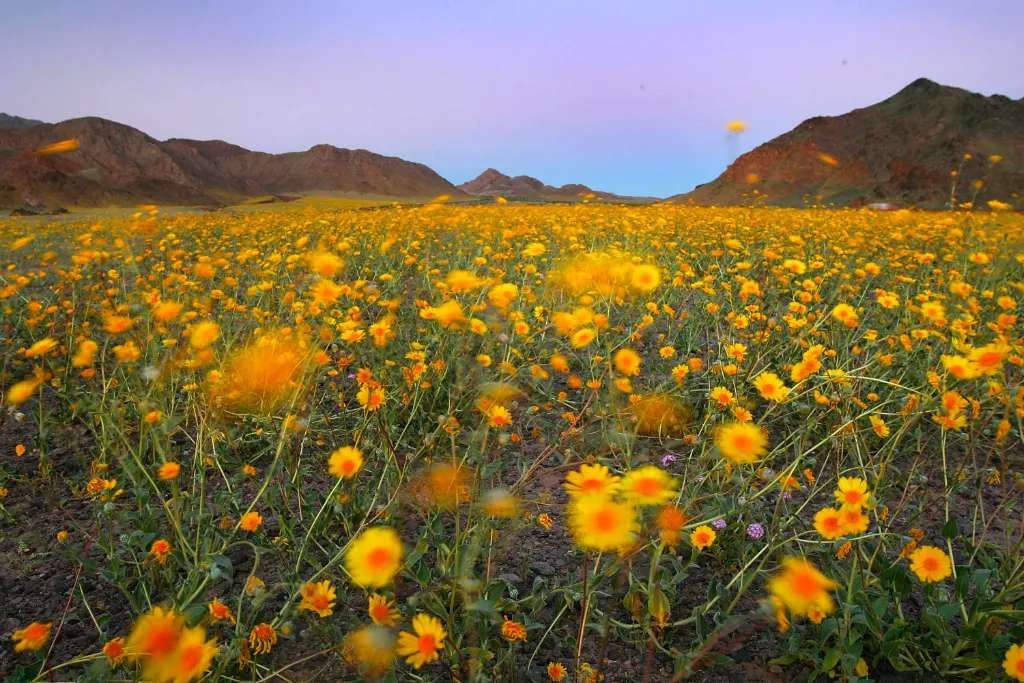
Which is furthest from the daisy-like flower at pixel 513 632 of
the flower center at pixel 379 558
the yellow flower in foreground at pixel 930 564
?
the yellow flower in foreground at pixel 930 564

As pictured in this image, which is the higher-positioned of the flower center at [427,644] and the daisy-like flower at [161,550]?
the flower center at [427,644]

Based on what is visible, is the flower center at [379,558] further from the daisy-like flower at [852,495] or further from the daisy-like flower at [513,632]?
the daisy-like flower at [852,495]

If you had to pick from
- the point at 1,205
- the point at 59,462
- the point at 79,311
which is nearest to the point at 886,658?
the point at 59,462

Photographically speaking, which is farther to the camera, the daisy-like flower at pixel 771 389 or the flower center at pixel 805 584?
the daisy-like flower at pixel 771 389

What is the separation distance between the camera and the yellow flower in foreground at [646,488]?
909 mm

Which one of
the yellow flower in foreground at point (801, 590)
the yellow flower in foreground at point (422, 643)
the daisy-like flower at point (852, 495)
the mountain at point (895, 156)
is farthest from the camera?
the mountain at point (895, 156)

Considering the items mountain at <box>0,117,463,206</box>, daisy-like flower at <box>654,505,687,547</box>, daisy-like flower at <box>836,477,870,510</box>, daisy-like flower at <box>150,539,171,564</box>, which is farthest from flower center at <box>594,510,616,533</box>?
mountain at <box>0,117,463,206</box>

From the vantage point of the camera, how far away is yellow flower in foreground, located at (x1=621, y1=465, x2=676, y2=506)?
909 mm

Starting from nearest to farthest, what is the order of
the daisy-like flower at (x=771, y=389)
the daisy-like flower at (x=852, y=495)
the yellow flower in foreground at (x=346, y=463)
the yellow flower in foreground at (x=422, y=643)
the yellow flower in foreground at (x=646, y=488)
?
1. the yellow flower in foreground at (x=646, y=488)
2. the yellow flower in foreground at (x=422, y=643)
3. the daisy-like flower at (x=852, y=495)
4. the yellow flower in foreground at (x=346, y=463)
5. the daisy-like flower at (x=771, y=389)

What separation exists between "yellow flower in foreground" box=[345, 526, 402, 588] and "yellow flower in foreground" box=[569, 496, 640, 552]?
38cm

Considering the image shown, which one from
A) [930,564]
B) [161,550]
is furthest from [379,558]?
[930,564]

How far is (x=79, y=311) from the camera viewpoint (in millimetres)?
3426

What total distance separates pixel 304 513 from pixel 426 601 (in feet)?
2.09

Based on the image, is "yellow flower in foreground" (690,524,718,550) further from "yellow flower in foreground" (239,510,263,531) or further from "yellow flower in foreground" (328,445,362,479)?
"yellow flower in foreground" (239,510,263,531)
